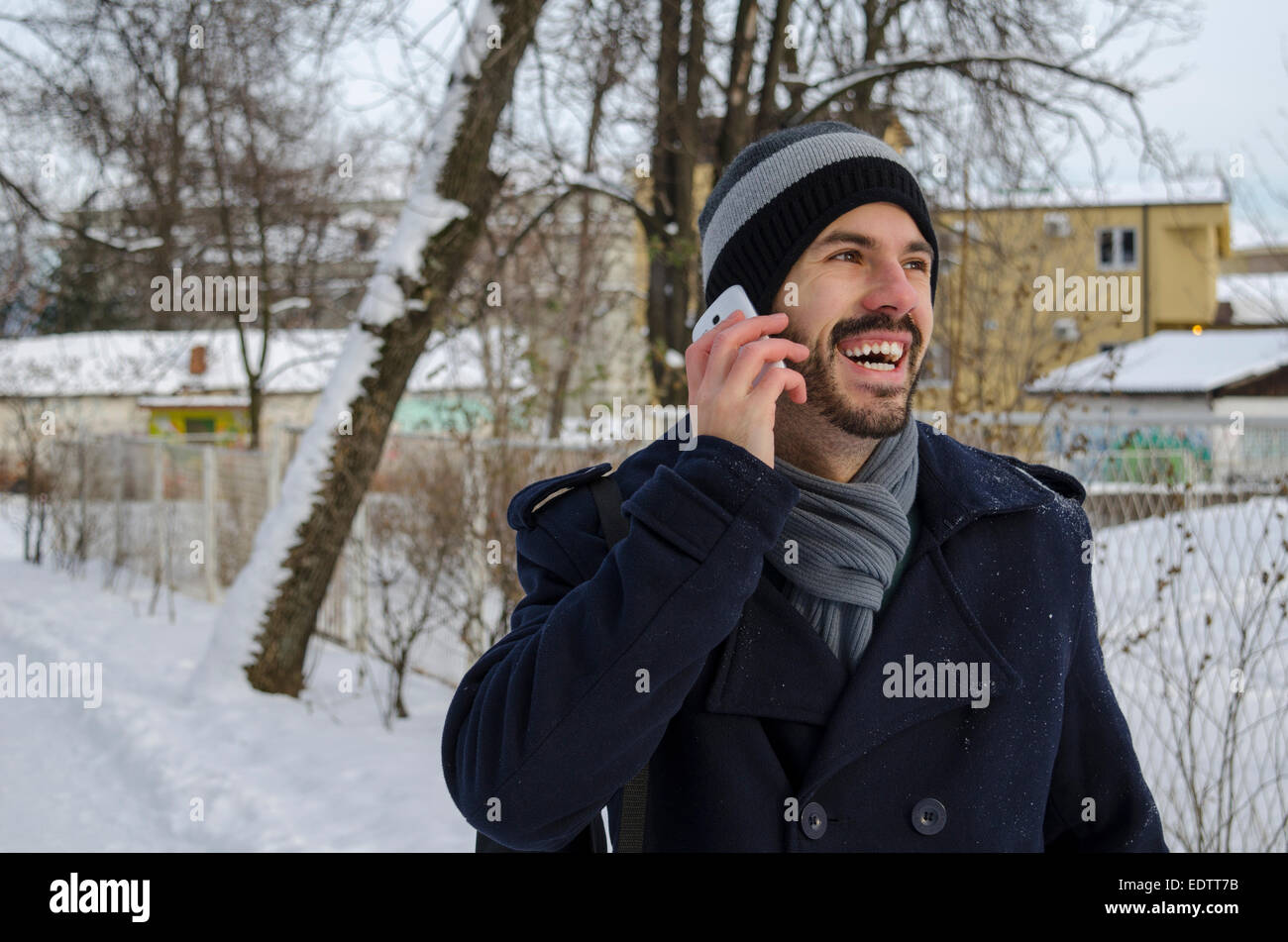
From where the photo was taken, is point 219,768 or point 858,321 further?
point 219,768

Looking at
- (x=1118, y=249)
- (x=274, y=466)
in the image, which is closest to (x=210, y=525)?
(x=274, y=466)

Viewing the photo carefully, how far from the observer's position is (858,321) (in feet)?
5.87

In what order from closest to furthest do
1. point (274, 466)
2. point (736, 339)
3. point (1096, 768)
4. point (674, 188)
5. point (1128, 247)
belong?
point (736, 339), point (1096, 768), point (674, 188), point (274, 466), point (1128, 247)

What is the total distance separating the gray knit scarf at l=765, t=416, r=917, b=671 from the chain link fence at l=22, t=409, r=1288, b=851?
16.7 inches

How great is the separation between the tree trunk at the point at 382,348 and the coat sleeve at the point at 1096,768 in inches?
254

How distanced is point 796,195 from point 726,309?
201mm

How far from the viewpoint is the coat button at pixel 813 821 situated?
1.67m

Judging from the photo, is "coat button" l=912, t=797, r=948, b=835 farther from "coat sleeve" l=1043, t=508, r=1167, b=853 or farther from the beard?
the beard

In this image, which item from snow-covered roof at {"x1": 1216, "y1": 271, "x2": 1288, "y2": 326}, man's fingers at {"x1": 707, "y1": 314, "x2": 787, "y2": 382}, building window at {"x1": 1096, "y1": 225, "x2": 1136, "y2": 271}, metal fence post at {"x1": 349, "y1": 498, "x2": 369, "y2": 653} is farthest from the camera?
building window at {"x1": 1096, "y1": 225, "x2": 1136, "y2": 271}

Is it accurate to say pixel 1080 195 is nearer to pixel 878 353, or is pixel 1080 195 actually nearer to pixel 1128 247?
pixel 878 353

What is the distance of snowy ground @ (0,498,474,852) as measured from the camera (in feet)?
18.5

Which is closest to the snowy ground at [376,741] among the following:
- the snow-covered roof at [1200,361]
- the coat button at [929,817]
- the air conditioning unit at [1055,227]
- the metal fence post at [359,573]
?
the metal fence post at [359,573]

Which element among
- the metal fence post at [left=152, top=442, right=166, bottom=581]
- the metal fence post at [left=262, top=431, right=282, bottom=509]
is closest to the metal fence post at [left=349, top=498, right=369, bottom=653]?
the metal fence post at [left=262, top=431, right=282, bottom=509]
